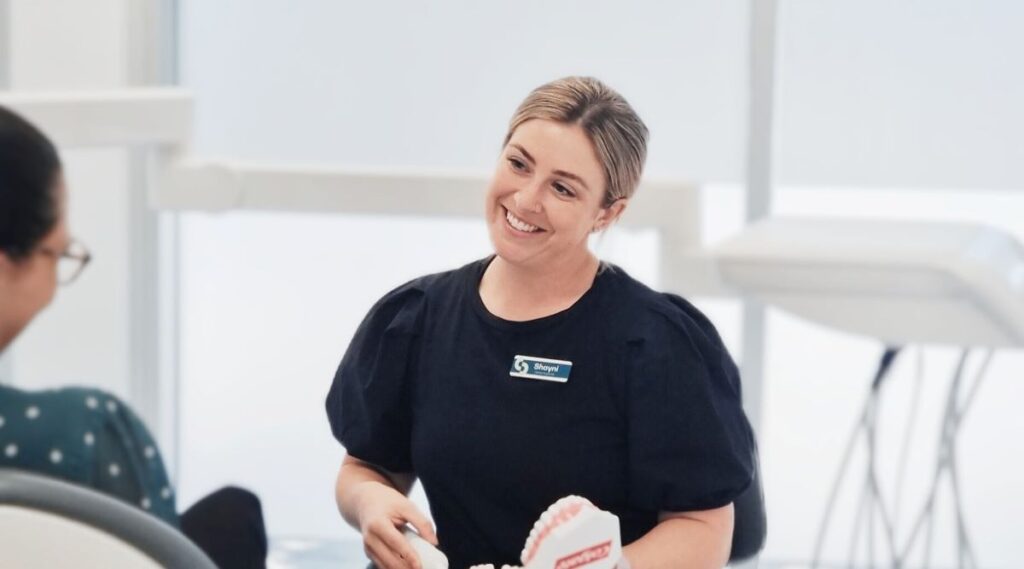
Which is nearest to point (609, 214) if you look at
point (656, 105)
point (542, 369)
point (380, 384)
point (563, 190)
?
point (563, 190)

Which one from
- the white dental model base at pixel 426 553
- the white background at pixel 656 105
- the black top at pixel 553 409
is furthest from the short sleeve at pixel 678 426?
the white background at pixel 656 105

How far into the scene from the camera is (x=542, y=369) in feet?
5.69

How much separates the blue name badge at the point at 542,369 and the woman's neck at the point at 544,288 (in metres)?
0.06

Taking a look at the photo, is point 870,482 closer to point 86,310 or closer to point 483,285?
point 483,285

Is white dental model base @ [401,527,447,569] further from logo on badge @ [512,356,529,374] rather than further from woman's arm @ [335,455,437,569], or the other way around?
logo on badge @ [512,356,529,374]

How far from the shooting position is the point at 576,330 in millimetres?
1743

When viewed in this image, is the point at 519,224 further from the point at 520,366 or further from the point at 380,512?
the point at 380,512

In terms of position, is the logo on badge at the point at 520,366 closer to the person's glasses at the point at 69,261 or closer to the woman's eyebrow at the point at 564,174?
the woman's eyebrow at the point at 564,174

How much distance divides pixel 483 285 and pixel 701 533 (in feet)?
1.28

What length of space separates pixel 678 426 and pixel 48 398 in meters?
0.72

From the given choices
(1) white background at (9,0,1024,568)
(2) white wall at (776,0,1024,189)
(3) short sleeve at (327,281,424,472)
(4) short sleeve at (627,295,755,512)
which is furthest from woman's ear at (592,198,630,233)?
(2) white wall at (776,0,1024,189)

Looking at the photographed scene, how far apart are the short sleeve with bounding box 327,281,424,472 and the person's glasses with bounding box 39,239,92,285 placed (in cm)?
59

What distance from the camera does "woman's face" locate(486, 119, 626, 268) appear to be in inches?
66.4

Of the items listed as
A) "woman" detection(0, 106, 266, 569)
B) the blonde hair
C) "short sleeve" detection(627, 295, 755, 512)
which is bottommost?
"short sleeve" detection(627, 295, 755, 512)
